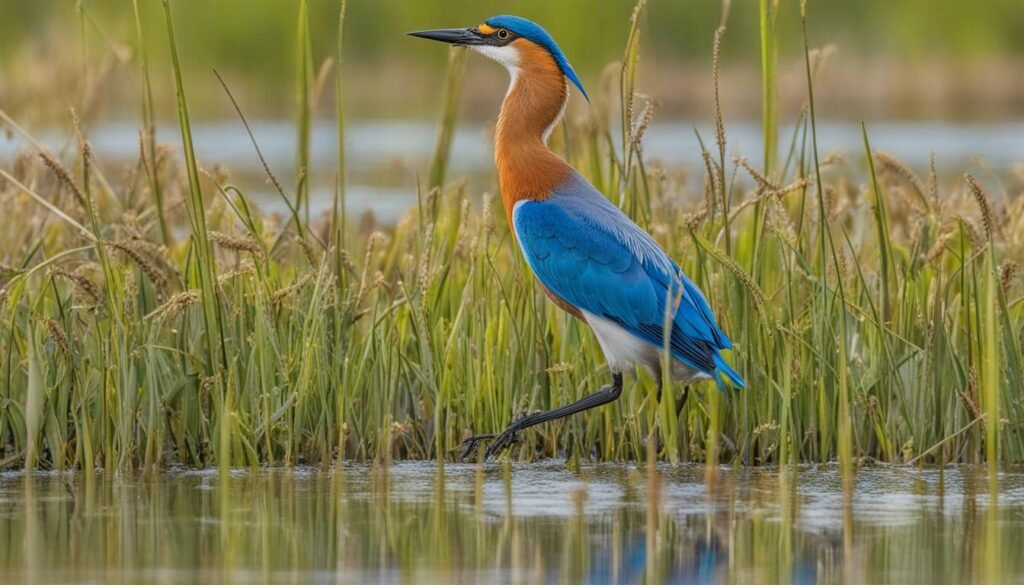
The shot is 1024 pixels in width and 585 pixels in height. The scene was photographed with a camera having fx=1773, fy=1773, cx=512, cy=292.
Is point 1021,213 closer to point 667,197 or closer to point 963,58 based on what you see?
point 667,197

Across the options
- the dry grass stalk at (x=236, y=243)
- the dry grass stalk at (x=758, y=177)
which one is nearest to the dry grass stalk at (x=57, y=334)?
the dry grass stalk at (x=236, y=243)

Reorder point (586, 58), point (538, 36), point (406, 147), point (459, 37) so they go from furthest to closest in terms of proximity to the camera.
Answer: point (586, 58)
point (406, 147)
point (459, 37)
point (538, 36)

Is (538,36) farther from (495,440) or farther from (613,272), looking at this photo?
(495,440)

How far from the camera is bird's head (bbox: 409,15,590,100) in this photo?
6129mm

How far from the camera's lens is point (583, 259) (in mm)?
5605

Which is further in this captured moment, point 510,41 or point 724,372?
point 510,41

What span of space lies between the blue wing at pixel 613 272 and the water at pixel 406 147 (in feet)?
19.0

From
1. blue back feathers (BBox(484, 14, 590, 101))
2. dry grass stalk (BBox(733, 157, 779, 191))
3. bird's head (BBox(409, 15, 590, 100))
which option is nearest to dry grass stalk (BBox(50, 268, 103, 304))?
bird's head (BBox(409, 15, 590, 100))

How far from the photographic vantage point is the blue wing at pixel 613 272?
17.5 ft

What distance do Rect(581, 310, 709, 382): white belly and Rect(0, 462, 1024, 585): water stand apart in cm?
40

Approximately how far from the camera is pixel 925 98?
22.1m

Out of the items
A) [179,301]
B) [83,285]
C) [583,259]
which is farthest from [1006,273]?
[83,285]

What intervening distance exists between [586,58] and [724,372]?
16146 mm

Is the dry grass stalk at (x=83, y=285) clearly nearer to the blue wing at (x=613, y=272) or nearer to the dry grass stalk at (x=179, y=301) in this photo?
the dry grass stalk at (x=179, y=301)
